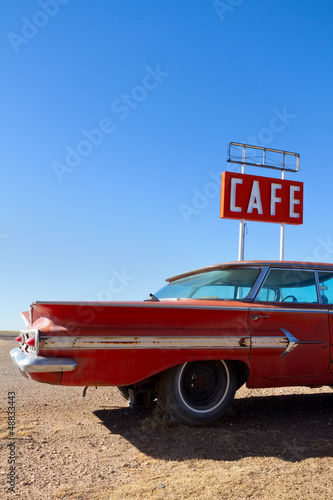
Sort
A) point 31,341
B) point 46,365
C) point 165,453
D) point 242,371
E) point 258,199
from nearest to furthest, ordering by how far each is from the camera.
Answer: point 165,453 → point 46,365 → point 31,341 → point 242,371 → point 258,199

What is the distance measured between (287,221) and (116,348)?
1510cm

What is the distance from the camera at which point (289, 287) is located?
17.0 ft

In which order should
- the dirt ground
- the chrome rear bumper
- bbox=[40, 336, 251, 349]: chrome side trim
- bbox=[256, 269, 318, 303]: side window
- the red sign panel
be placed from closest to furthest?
the dirt ground
the chrome rear bumper
bbox=[40, 336, 251, 349]: chrome side trim
bbox=[256, 269, 318, 303]: side window
the red sign panel

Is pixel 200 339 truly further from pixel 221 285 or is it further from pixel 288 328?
pixel 288 328

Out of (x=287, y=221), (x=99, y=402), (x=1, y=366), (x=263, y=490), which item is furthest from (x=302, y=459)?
(x=287, y=221)

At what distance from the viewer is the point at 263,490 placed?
117 inches

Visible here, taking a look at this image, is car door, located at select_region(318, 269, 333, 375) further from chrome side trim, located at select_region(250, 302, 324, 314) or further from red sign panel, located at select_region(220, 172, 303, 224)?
red sign panel, located at select_region(220, 172, 303, 224)

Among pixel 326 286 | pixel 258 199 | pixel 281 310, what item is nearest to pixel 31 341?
pixel 281 310

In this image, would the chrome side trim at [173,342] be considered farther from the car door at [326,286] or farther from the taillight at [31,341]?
the car door at [326,286]

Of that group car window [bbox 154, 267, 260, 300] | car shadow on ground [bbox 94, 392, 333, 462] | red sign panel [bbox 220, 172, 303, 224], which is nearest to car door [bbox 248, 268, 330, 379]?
car window [bbox 154, 267, 260, 300]

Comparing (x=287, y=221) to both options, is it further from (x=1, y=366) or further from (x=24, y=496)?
(x=24, y=496)

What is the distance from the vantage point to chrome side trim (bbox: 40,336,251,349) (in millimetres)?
4051

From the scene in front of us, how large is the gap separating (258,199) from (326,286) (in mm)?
12773

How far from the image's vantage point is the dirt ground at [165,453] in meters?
3.04
